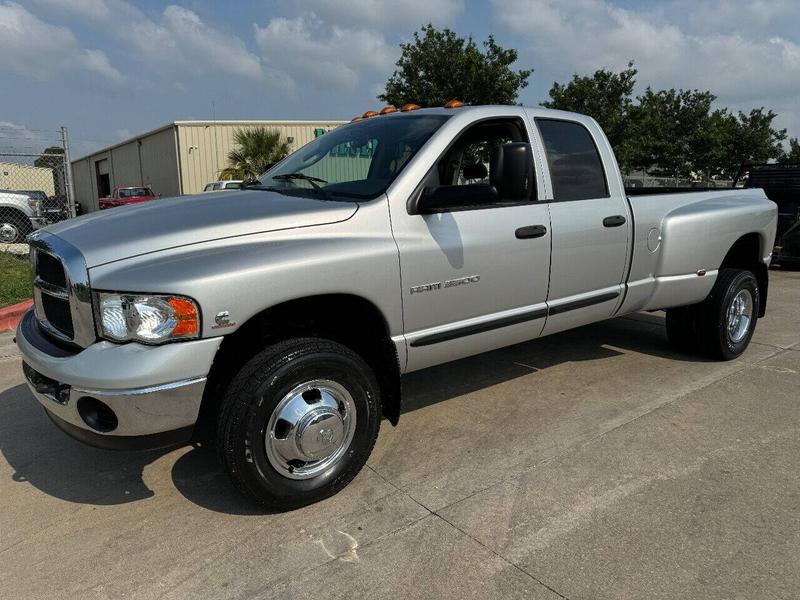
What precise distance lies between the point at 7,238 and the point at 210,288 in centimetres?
1417

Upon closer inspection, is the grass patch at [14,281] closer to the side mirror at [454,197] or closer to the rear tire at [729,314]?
the side mirror at [454,197]

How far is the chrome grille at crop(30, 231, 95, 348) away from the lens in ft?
8.23

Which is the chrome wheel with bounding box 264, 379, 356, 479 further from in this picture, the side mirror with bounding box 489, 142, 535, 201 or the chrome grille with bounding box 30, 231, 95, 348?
the side mirror with bounding box 489, 142, 535, 201

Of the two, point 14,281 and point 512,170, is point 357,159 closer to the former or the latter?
point 512,170

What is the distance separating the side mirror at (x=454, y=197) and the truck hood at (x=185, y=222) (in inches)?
15.0

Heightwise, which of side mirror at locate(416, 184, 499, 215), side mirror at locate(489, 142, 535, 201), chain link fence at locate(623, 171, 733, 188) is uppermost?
chain link fence at locate(623, 171, 733, 188)

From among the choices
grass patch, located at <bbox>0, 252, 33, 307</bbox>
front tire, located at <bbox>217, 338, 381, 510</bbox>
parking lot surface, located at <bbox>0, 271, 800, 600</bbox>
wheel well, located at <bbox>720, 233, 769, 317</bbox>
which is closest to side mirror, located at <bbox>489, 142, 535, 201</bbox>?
front tire, located at <bbox>217, 338, 381, 510</bbox>

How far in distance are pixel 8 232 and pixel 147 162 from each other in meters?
22.1

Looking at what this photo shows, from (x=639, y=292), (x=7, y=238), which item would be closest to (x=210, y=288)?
(x=639, y=292)

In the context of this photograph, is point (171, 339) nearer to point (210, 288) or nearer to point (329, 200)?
point (210, 288)

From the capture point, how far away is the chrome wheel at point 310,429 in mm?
2770

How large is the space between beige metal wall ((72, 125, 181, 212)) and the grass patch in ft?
66.3

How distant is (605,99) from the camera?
2789cm

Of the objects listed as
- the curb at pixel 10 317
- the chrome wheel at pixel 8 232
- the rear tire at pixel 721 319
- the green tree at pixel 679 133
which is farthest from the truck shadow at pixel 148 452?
the green tree at pixel 679 133
